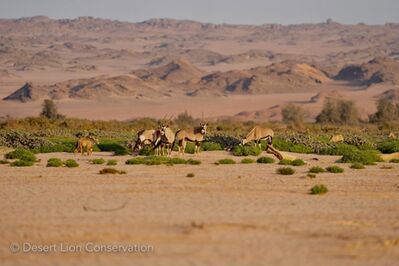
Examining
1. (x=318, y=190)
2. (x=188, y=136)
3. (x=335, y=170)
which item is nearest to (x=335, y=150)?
(x=188, y=136)

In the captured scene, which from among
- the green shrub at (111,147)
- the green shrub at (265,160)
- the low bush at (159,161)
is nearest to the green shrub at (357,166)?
the green shrub at (265,160)

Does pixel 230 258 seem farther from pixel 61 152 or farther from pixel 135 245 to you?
pixel 61 152

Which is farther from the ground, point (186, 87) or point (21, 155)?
point (186, 87)

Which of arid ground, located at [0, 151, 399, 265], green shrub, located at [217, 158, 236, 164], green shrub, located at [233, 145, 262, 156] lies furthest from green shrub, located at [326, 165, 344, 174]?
green shrub, located at [233, 145, 262, 156]

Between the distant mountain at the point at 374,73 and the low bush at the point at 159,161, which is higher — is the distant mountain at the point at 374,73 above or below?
above

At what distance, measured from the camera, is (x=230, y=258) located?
34.4 ft

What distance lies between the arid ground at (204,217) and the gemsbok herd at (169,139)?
435cm

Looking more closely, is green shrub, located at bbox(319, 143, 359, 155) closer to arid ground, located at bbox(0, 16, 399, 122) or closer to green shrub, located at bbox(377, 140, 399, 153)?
green shrub, located at bbox(377, 140, 399, 153)

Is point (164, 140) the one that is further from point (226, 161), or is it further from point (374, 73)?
point (374, 73)

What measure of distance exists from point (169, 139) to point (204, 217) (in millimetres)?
11425

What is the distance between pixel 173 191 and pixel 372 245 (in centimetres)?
614

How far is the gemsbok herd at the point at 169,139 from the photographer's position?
24672 millimetres

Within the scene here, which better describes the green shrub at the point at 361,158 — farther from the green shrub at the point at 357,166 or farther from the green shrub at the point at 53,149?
the green shrub at the point at 53,149

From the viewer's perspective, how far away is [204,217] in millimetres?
13305
